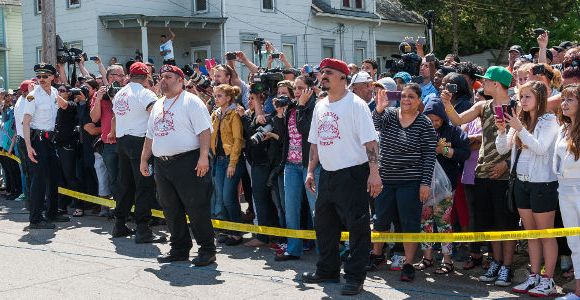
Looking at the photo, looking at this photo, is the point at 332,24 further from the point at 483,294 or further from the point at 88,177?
the point at 483,294

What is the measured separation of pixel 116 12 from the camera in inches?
874

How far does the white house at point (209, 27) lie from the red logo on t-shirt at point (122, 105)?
43.9ft

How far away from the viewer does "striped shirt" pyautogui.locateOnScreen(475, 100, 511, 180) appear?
6320 mm

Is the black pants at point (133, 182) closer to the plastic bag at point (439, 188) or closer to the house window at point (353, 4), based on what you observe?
the plastic bag at point (439, 188)

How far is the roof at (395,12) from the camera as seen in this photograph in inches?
1222

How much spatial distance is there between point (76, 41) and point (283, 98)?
1701 cm

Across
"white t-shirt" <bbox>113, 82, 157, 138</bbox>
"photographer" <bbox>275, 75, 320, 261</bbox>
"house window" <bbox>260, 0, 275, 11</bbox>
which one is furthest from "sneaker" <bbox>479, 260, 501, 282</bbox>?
"house window" <bbox>260, 0, 275, 11</bbox>

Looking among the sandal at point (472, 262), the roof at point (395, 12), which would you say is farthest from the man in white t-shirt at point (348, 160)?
the roof at point (395, 12)

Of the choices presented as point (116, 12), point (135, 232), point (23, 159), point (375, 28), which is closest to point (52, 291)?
point (135, 232)

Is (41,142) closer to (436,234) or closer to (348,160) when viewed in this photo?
(348,160)

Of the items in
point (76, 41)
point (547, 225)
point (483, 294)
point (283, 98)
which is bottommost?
point (483, 294)

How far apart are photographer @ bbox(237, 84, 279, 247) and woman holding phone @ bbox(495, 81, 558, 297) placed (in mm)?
2803

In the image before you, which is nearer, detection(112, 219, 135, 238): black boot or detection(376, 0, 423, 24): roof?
detection(112, 219, 135, 238): black boot

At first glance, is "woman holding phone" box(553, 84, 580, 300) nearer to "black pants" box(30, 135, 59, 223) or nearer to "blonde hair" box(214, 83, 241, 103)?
"blonde hair" box(214, 83, 241, 103)
